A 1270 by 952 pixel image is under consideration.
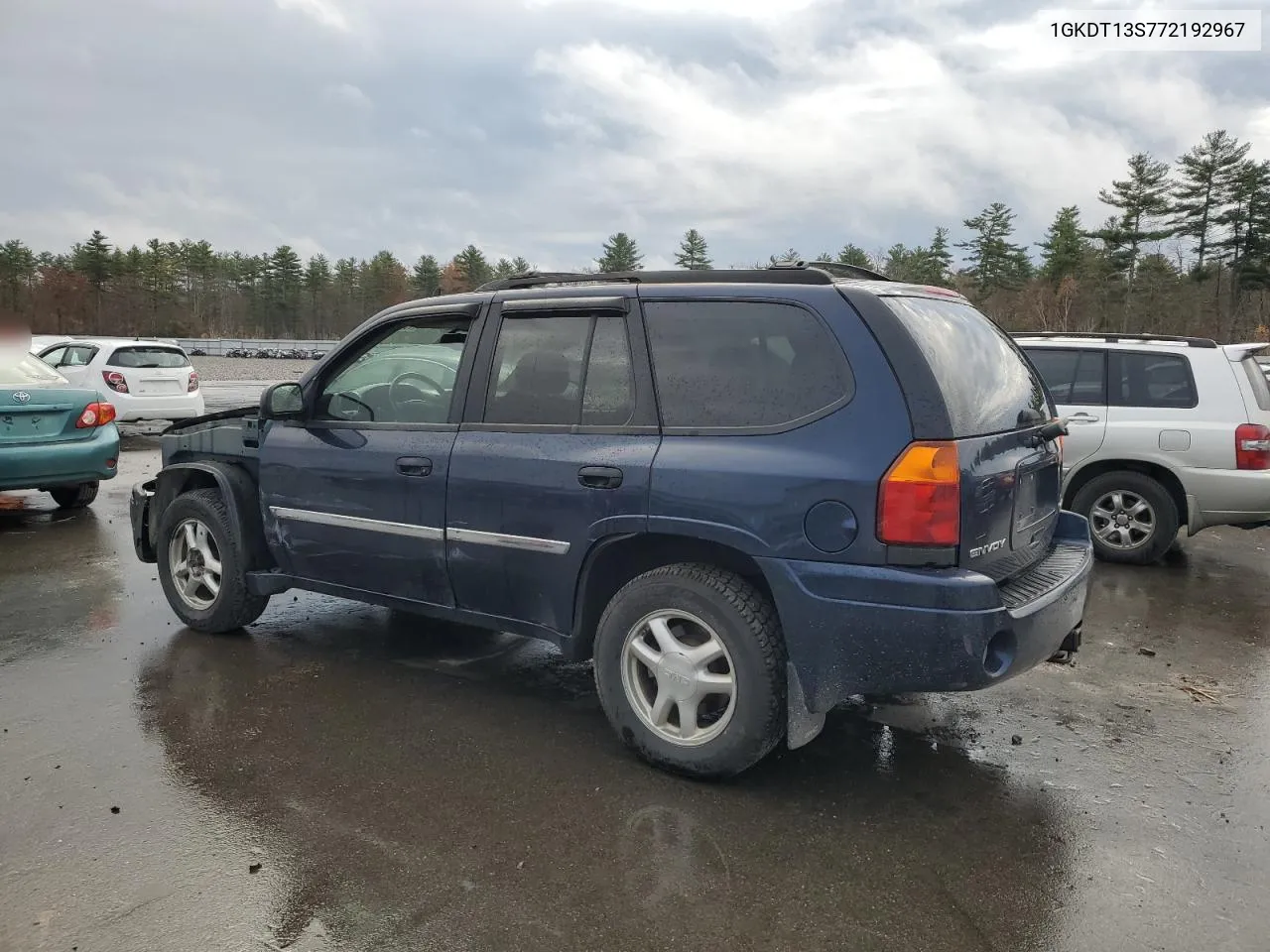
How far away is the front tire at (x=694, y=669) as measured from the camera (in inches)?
128

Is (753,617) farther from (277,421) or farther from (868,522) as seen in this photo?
(277,421)

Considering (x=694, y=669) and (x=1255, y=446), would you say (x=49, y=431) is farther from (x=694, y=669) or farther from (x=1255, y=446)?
(x=1255, y=446)

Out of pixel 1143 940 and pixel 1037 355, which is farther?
pixel 1037 355

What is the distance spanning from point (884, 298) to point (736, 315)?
54 cm

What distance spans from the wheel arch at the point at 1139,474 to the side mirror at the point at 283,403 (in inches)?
227

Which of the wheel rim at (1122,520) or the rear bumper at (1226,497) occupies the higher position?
the rear bumper at (1226,497)

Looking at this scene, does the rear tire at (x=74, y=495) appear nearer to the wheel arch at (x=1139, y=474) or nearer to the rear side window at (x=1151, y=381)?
the wheel arch at (x=1139, y=474)

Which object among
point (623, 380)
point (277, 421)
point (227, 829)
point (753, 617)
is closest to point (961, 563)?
point (753, 617)

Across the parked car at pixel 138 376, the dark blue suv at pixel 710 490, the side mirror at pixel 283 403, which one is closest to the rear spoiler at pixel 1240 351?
the dark blue suv at pixel 710 490

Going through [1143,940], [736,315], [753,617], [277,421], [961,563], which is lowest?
[1143,940]

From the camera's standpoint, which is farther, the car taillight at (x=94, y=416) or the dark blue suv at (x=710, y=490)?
the car taillight at (x=94, y=416)

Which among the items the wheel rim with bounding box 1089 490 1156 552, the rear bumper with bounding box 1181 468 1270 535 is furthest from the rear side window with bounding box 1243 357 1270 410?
the wheel rim with bounding box 1089 490 1156 552

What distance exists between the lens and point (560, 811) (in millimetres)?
3240

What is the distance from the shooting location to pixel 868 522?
9.96ft
